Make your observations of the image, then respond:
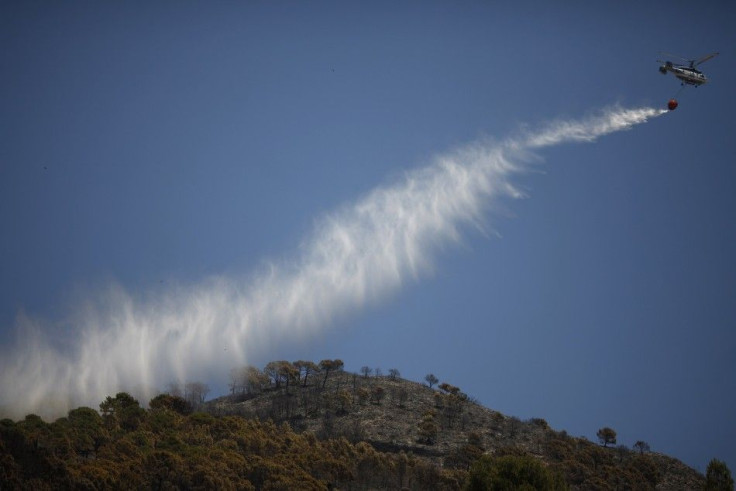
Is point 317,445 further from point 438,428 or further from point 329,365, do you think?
point 329,365

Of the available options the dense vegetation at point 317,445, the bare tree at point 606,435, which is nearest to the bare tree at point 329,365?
the dense vegetation at point 317,445

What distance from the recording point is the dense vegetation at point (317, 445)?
216 ft

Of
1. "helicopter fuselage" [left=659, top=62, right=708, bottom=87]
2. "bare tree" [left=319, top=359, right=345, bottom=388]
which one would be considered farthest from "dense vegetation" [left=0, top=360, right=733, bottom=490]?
"helicopter fuselage" [left=659, top=62, right=708, bottom=87]

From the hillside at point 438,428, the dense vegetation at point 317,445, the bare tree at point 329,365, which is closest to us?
the dense vegetation at point 317,445

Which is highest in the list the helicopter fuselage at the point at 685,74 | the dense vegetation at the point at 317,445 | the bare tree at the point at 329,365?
the helicopter fuselage at the point at 685,74

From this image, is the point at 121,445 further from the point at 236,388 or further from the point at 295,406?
the point at 236,388

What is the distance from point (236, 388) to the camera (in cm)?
13200

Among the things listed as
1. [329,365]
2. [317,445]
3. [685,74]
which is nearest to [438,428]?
[317,445]

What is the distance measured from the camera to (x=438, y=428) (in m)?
107

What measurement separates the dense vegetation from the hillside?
0.90 feet

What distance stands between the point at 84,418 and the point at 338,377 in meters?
54.5

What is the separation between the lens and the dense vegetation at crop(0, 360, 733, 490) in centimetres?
6588

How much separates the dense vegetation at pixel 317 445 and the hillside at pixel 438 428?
0.90 feet

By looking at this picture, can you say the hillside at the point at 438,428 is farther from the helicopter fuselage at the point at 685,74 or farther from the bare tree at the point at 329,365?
the helicopter fuselage at the point at 685,74
